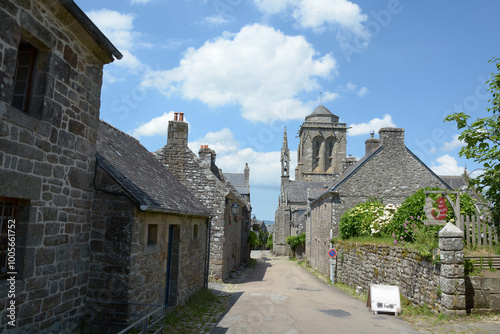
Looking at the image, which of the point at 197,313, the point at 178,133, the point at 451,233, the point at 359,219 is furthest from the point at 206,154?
the point at 451,233

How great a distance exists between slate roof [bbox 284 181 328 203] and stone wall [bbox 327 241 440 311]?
3330cm

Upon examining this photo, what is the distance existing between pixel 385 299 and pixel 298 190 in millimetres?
44307

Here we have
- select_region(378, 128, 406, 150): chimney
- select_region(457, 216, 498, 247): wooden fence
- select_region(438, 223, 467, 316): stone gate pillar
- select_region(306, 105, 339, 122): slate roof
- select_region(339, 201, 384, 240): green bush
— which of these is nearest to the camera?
select_region(438, 223, 467, 316): stone gate pillar

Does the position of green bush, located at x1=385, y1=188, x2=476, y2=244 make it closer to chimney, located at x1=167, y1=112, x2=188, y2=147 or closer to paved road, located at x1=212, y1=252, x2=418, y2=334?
paved road, located at x1=212, y1=252, x2=418, y2=334

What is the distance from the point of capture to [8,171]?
462 cm

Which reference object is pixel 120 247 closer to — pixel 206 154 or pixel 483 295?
pixel 483 295

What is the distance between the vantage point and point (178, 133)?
642 inches

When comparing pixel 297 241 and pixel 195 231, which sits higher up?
pixel 195 231

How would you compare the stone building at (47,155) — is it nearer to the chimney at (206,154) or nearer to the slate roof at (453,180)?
the chimney at (206,154)

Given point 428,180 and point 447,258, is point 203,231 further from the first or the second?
point 428,180

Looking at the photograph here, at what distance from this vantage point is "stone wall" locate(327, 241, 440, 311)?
9.20 metres

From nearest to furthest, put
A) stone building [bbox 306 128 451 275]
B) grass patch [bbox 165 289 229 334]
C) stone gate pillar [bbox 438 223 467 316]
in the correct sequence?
grass patch [bbox 165 289 229 334] → stone gate pillar [bbox 438 223 467 316] → stone building [bbox 306 128 451 275]

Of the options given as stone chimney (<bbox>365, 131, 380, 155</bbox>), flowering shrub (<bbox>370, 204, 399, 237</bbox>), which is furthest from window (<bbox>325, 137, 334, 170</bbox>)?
flowering shrub (<bbox>370, 204, 399, 237</bbox>)

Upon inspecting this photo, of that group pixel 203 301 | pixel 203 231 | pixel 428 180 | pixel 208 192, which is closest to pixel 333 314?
pixel 203 301
